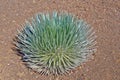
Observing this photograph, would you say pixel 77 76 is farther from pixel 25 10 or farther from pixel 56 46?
pixel 25 10

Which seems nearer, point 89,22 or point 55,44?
point 55,44

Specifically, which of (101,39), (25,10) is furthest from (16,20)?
(101,39)

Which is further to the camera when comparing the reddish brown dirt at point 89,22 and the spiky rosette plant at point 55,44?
the reddish brown dirt at point 89,22

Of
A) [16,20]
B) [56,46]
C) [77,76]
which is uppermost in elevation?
[16,20]

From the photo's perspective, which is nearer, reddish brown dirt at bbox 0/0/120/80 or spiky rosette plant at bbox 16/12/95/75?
spiky rosette plant at bbox 16/12/95/75
